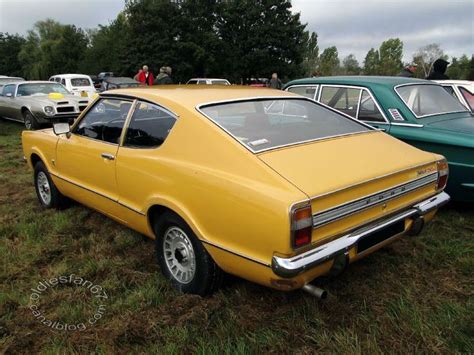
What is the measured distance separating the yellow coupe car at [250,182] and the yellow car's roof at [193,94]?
0.01 metres

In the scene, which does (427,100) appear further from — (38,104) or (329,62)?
(329,62)

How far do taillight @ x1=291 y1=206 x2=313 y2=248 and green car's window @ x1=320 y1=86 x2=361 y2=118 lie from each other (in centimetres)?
336

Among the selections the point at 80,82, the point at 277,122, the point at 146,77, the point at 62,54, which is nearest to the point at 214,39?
the point at 62,54

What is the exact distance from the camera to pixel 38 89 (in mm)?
11914

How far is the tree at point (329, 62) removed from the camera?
64512mm

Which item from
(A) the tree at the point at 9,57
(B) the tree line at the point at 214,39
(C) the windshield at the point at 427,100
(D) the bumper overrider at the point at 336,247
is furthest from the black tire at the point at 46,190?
(A) the tree at the point at 9,57

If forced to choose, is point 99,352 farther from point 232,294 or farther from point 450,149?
point 450,149

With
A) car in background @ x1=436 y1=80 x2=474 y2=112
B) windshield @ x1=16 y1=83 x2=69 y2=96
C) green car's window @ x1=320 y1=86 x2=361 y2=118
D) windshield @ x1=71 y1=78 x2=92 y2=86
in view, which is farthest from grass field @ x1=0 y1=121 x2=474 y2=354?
windshield @ x1=71 y1=78 x2=92 y2=86

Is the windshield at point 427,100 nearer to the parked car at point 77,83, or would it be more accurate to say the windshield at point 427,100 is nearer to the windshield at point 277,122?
the windshield at point 277,122

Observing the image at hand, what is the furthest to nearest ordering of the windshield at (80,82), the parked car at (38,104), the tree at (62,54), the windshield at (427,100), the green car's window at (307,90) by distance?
1. the tree at (62,54)
2. the windshield at (80,82)
3. the parked car at (38,104)
4. the green car's window at (307,90)
5. the windshield at (427,100)

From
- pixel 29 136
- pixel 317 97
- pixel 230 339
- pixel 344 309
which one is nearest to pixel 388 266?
pixel 344 309

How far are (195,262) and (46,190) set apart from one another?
9.10 feet

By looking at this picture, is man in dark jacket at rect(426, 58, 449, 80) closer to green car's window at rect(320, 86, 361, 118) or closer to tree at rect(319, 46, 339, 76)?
green car's window at rect(320, 86, 361, 118)

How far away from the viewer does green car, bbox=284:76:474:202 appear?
4176 mm
